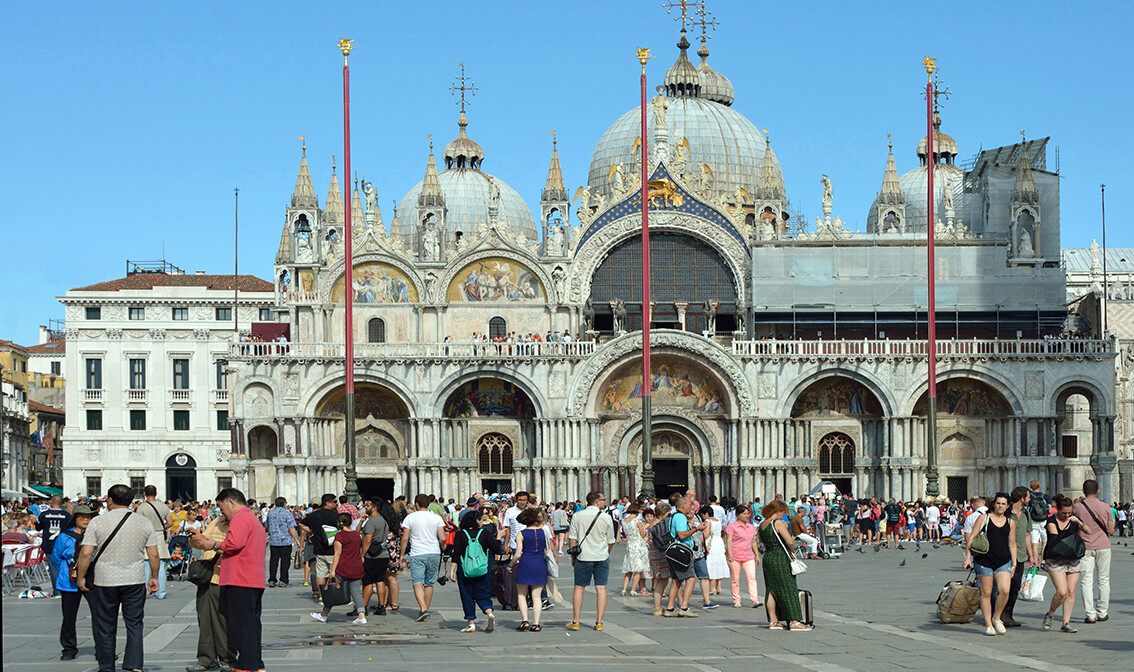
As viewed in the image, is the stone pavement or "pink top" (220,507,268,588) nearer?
"pink top" (220,507,268,588)

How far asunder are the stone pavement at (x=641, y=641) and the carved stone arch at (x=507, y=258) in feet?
127

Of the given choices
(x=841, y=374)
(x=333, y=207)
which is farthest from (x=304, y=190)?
(x=841, y=374)

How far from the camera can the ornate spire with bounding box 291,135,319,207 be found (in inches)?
2803

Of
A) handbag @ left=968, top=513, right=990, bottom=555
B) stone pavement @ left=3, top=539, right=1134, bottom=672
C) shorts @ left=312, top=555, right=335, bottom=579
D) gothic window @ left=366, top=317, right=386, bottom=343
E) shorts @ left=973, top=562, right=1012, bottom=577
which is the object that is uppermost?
gothic window @ left=366, top=317, right=386, bottom=343

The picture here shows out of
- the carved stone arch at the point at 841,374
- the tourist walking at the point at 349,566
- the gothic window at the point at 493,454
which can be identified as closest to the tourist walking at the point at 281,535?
the tourist walking at the point at 349,566

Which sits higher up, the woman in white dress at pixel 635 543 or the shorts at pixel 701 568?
→ the woman in white dress at pixel 635 543

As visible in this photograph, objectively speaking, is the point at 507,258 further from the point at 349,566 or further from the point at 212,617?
the point at 212,617

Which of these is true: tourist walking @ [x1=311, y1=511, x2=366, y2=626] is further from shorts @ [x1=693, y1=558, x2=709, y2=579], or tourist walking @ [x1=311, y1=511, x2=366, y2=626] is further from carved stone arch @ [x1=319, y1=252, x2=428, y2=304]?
carved stone arch @ [x1=319, y1=252, x2=428, y2=304]

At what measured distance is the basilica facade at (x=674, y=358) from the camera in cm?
6319

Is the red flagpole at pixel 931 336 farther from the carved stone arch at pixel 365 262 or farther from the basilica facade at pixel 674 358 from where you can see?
the carved stone arch at pixel 365 262

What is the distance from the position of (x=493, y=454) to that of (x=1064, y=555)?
4534cm

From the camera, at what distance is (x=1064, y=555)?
70.1 feet

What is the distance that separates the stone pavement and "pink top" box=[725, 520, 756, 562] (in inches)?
37.1

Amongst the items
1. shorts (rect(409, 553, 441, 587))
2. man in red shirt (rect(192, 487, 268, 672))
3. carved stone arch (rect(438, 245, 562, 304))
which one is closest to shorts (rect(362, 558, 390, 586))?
shorts (rect(409, 553, 441, 587))
